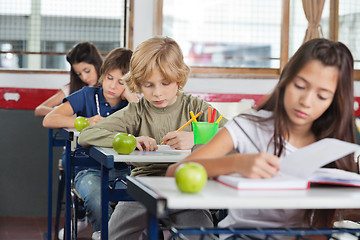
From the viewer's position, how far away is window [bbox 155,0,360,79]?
445 centimetres

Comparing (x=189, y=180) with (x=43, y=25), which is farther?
(x=43, y=25)

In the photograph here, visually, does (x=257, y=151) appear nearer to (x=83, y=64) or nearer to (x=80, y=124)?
(x=80, y=124)

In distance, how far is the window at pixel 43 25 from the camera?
14.1ft

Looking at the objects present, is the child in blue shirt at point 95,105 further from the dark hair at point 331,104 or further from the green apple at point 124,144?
the dark hair at point 331,104

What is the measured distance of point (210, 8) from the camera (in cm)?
445

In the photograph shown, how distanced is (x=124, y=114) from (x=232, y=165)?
3.65ft

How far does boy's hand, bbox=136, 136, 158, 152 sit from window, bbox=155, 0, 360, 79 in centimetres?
252

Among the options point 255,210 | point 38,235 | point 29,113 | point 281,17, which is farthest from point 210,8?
point 255,210

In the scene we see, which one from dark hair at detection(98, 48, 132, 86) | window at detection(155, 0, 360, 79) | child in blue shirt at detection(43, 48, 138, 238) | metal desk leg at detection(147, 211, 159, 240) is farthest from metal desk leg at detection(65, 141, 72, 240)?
window at detection(155, 0, 360, 79)

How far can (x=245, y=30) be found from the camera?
453cm

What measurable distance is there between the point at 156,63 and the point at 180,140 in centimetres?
35

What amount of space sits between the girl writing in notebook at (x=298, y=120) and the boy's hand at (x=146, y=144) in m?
0.51

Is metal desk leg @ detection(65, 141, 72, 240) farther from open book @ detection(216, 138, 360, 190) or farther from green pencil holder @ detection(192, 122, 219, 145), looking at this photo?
open book @ detection(216, 138, 360, 190)

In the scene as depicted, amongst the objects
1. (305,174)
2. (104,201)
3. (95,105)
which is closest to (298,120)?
(305,174)
